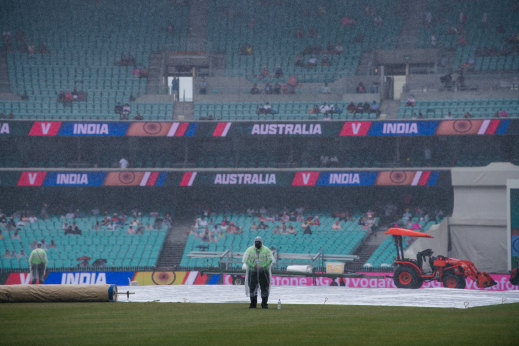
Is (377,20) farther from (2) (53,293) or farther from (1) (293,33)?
(2) (53,293)

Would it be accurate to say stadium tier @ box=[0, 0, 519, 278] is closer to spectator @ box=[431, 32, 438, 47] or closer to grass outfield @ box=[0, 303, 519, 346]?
spectator @ box=[431, 32, 438, 47]

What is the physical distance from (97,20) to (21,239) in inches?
759

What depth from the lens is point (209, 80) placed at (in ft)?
174

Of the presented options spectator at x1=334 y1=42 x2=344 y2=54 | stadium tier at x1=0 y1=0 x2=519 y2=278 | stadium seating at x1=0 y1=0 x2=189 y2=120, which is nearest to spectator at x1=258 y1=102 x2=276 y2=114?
stadium tier at x1=0 y1=0 x2=519 y2=278

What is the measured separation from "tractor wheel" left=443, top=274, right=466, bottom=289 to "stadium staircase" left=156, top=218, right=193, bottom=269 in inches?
655

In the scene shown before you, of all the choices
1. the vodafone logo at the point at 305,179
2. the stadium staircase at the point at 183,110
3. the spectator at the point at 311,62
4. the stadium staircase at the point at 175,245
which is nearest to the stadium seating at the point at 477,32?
the spectator at the point at 311,62

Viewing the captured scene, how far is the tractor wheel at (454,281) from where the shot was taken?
30781mm

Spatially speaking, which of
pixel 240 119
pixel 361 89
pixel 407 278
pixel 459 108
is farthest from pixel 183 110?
pixel 407 278

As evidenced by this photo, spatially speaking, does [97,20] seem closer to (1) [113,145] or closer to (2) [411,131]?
(1) [113,145]

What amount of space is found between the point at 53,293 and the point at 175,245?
2600 centimetres

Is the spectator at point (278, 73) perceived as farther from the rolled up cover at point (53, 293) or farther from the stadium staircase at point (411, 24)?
the rolled up cover at point (53, 293)

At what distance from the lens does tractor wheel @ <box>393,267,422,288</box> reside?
31.1m

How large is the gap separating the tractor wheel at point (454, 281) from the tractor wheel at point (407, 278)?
1.06m

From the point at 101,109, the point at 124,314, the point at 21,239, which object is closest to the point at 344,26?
the point at 101,109
